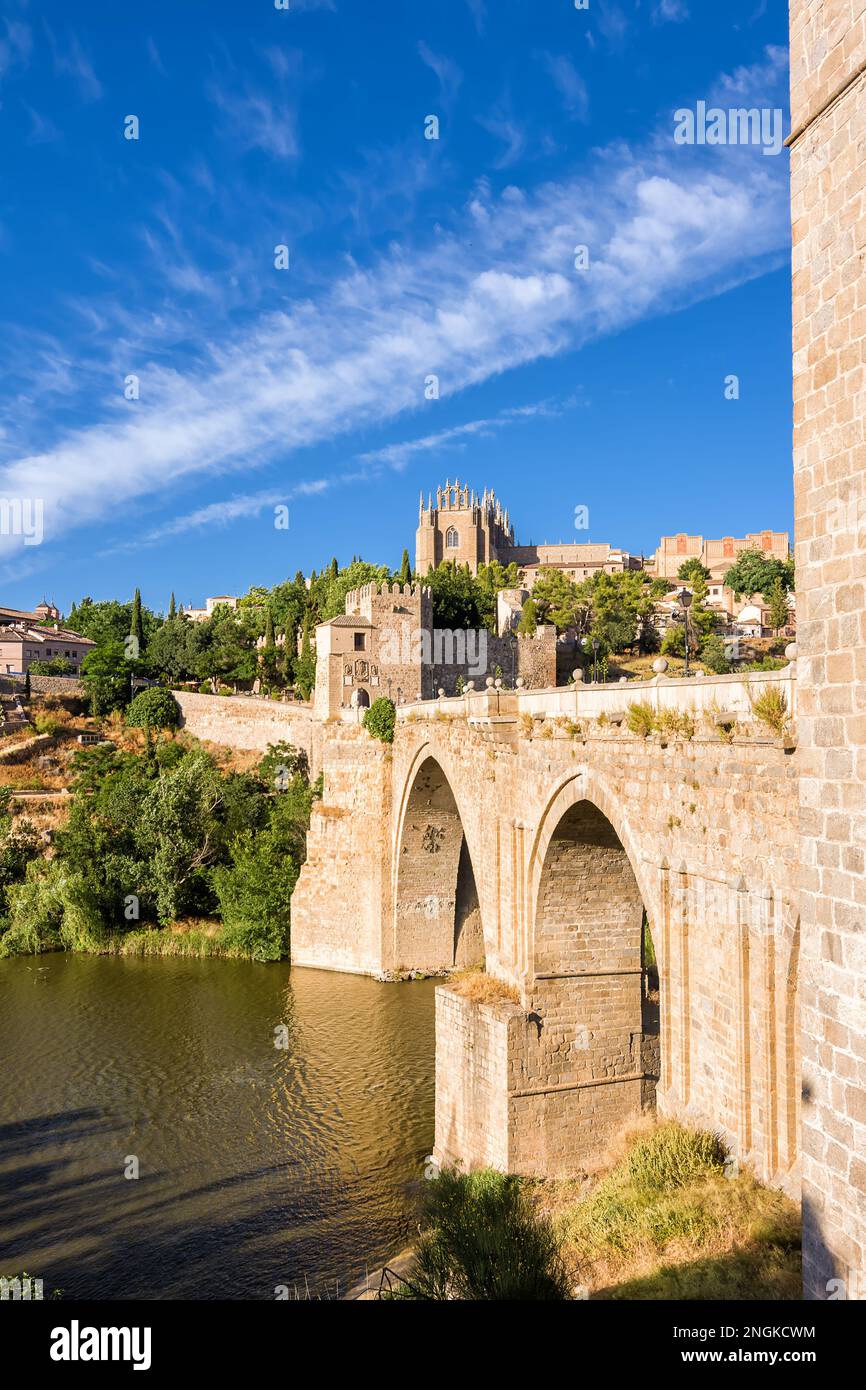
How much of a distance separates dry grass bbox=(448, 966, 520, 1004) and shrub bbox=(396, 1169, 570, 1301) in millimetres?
3250

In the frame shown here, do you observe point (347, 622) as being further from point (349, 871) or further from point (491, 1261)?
point (491, 1261)

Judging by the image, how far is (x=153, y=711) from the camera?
3841cm

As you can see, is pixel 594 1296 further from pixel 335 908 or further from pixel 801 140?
pixel 335 908

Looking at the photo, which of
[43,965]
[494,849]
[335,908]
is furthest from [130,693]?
[494,849]

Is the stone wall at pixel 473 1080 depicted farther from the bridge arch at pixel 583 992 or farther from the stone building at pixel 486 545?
the stone building at pixel 486 545

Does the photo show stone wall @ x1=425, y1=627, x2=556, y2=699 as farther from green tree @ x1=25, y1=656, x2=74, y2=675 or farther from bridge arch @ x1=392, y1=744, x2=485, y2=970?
green tree @ x1=25, y1=656, x2=74, y2=675

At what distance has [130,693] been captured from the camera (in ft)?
140

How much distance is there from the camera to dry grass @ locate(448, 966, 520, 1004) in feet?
42.0

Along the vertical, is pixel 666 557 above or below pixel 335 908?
above

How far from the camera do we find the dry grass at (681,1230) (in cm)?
650

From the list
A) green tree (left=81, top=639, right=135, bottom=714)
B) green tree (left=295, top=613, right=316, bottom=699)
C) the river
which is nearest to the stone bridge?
the river

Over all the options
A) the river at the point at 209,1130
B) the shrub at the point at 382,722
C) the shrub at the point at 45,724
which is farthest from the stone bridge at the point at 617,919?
the shrub at the point at 45,724

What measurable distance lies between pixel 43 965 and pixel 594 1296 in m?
21.7

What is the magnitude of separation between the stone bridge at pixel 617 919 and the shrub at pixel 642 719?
84 mm
